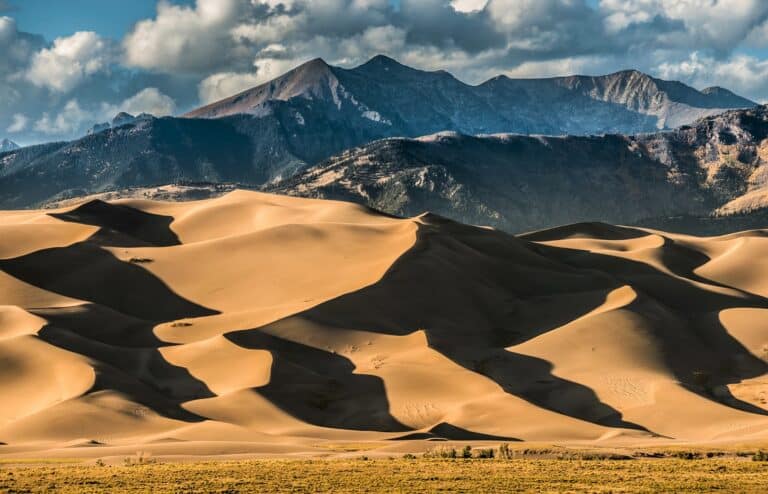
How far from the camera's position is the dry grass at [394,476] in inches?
1720

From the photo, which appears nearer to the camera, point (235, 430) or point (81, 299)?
point (235, 430)

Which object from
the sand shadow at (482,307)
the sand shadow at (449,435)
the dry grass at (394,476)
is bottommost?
the dry grass at (394,476)

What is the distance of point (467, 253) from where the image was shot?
132000 mm

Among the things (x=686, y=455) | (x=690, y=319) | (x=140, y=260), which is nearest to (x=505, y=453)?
(x=686, y=455)

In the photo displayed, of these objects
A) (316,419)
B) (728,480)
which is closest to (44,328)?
(316,419)

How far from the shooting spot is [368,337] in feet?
328

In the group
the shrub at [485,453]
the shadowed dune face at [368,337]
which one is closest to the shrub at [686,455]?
the shrub at [485,453]

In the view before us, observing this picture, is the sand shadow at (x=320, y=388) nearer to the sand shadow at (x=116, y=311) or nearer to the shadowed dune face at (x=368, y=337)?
the shadowed dune face at (x=368, y=337)

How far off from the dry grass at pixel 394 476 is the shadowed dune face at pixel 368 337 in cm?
1553

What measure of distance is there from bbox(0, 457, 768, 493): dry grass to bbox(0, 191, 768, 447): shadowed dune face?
15.5 meters

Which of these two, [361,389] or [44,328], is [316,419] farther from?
[44,328]

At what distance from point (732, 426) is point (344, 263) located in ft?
186

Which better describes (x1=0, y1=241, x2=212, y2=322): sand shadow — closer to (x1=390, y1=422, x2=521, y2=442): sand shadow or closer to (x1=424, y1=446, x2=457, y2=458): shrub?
(x1=390, y1=422, x2=521, y2=442): sand shadow

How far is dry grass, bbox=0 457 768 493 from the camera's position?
4369 centimetres
